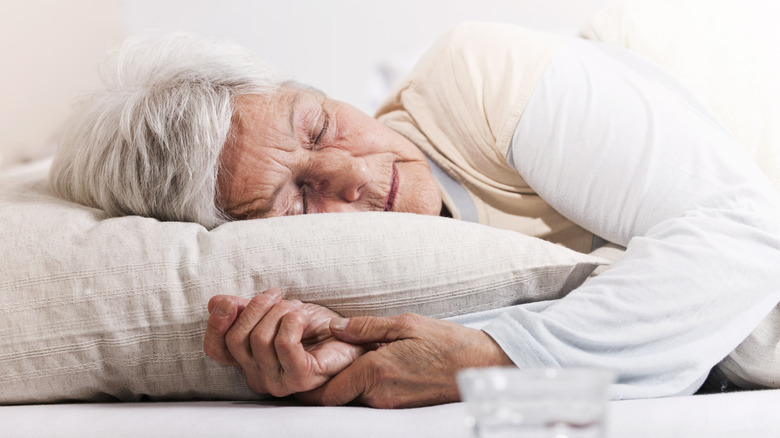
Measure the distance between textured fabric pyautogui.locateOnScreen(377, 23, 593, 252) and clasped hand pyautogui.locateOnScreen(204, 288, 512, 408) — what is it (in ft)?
1.47

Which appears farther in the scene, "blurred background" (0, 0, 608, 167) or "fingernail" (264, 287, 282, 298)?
"blurred background" (0, 0, 608, 167)

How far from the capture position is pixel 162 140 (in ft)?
3.40

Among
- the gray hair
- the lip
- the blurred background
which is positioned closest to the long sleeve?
the lip

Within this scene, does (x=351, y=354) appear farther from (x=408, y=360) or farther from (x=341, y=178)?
(x=341, y=178)

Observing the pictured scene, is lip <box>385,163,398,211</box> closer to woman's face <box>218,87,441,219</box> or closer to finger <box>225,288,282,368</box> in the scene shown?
woman's face <box>218,87,441,219</box>

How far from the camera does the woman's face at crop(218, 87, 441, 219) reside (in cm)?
105

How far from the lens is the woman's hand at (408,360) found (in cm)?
77

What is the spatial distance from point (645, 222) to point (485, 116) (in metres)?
0.33

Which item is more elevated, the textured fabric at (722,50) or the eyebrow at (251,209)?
the textured fabric at (722,50)

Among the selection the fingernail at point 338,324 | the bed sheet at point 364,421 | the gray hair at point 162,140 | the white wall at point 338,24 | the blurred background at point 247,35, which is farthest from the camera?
the white wall at point 338,24

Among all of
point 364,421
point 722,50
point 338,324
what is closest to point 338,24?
point 722,50

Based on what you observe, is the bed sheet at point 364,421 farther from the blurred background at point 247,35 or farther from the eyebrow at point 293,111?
the blurred background at point 247,35

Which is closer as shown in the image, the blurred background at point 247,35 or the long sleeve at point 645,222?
the long sleeve at point 645,222

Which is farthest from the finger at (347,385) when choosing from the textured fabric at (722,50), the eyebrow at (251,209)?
the textured fabric at (722,50)
